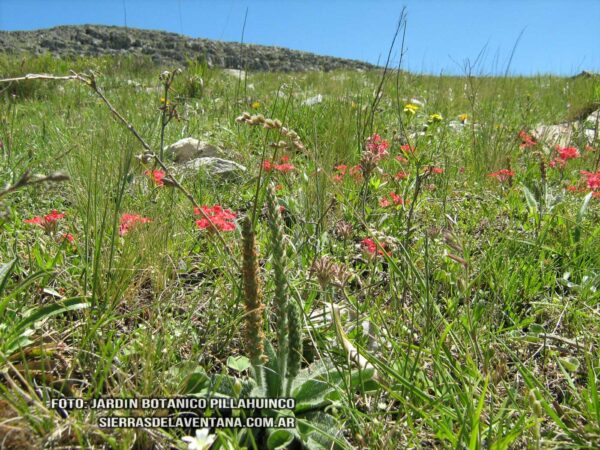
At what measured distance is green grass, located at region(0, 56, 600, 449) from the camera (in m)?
1.05

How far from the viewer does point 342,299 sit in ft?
5.57

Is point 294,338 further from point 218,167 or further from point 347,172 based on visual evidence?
point 218,167

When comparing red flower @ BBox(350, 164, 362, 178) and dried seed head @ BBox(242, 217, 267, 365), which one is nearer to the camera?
dried seed head @ BBox(242, 217, 267, 365)

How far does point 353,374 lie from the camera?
1.21m

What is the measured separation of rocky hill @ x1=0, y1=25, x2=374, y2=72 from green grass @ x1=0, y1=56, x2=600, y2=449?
1540 cm

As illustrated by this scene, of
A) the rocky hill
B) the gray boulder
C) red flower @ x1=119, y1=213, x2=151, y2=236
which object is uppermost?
the rocky hill

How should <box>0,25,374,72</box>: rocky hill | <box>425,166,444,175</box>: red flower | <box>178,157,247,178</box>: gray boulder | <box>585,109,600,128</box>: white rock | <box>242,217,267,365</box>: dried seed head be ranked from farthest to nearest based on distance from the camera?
1. <box>0,25,374,72</box>: rocky hill
2. <box>585,109,600,128</box>: white rock
3. <box>178,157,247,178</box>: gray boulder
4. <box>425,166,444,175</box>: red flower
5. <box>242,217,267,365</box>: dried seed head

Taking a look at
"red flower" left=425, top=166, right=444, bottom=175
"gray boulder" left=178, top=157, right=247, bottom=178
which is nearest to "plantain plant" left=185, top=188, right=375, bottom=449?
"red flower" left=425, top=166, right=444, bottom=175

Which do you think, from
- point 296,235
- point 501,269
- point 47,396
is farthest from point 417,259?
point 47,396

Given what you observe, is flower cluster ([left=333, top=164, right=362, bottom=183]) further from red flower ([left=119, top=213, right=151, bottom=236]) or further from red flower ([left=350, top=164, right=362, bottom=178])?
red flower ([left=119, top=213, right=151, bottom=236])

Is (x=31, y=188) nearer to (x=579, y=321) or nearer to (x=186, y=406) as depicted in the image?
(x=186, y=406)

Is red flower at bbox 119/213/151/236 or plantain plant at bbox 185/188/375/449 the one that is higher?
red flower at bbox 119/213/151/236

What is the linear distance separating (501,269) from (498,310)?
0.24 metres

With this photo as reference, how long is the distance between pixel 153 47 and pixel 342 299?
2102 centimetres
